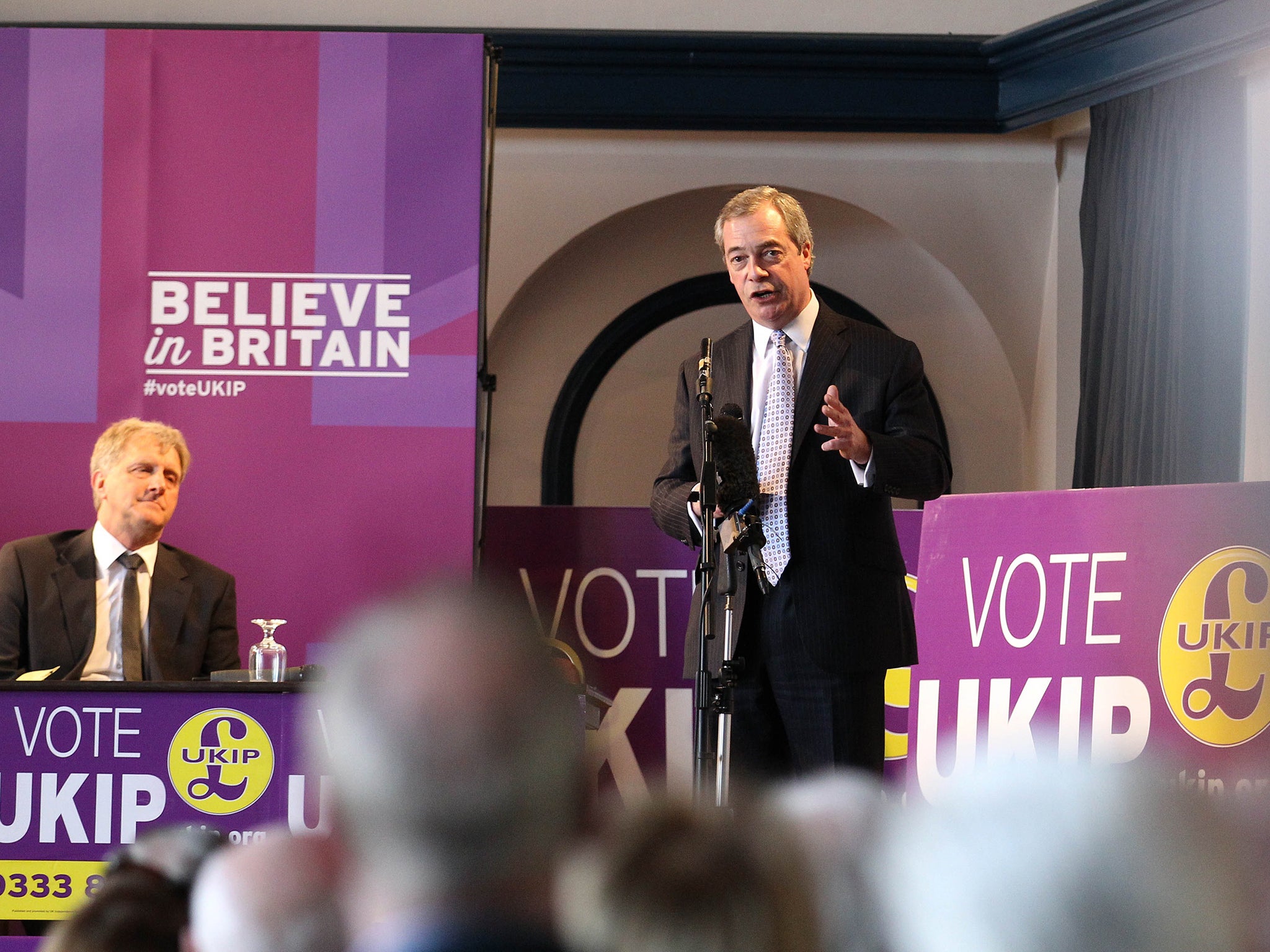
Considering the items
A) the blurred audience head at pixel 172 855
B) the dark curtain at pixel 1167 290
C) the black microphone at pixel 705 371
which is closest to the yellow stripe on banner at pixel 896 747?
the dark curtain at pixel 1167 290

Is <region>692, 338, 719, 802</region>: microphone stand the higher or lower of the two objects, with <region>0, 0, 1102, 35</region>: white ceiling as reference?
lower

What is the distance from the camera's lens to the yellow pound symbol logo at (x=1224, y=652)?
2.80m

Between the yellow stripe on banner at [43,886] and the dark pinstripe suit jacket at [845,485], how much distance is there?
123cm

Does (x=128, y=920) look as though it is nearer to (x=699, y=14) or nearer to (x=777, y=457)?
(x=777, y=457)

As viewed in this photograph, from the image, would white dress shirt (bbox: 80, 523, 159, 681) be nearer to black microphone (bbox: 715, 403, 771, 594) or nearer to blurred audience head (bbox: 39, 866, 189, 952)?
black microphone (bbox: 715, 403, 771, 594)

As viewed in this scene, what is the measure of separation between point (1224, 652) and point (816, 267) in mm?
3596

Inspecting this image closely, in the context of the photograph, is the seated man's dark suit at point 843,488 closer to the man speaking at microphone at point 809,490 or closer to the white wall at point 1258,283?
the man speaking at microphone at point 809,490

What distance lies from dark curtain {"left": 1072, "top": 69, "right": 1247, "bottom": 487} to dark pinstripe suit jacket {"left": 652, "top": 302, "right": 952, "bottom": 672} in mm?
2269

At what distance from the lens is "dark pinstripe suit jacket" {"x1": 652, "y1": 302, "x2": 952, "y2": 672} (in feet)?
9.06

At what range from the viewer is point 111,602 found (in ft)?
11.2

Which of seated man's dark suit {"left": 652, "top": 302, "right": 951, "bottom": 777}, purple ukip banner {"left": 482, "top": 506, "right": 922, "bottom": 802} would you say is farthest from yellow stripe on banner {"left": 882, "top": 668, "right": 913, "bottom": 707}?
seated man's dark suit {"left": 652, "top": 302, "right": 951, "bottom": 777}

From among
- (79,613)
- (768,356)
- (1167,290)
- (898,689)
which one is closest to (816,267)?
(1167,290)

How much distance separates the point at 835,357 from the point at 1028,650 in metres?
0.75

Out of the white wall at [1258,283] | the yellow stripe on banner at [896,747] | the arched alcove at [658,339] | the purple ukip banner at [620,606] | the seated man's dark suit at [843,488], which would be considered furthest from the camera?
the arched alcove at [658,339]
